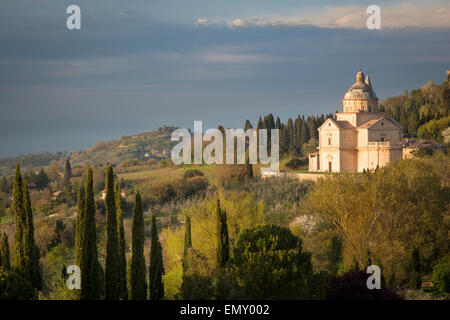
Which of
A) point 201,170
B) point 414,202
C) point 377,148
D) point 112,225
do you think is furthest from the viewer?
point 201,170

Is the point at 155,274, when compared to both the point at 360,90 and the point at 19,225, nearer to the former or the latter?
the point at 19,225

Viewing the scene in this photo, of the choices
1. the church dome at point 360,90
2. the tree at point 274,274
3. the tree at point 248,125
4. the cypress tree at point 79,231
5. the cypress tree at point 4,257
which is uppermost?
the church dome at point 360,90

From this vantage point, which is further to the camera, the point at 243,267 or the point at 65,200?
the point at 65,200

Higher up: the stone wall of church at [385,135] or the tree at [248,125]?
the tree at [248,125]

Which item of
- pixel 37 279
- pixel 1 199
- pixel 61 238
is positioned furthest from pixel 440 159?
pixel 1 199

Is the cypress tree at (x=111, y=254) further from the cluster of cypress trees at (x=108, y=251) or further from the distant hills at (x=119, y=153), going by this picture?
the distant hills at (x=119, y=153)

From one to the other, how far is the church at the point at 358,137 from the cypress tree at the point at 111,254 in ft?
92.3

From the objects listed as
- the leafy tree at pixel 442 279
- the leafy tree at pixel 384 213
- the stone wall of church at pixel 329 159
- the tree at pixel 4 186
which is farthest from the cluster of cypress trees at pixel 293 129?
the leafy tree at pixel 442 279

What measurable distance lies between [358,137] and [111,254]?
29588 millimetres

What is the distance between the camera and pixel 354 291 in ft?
55.3

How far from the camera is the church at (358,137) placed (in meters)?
40.4

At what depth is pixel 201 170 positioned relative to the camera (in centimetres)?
5131
